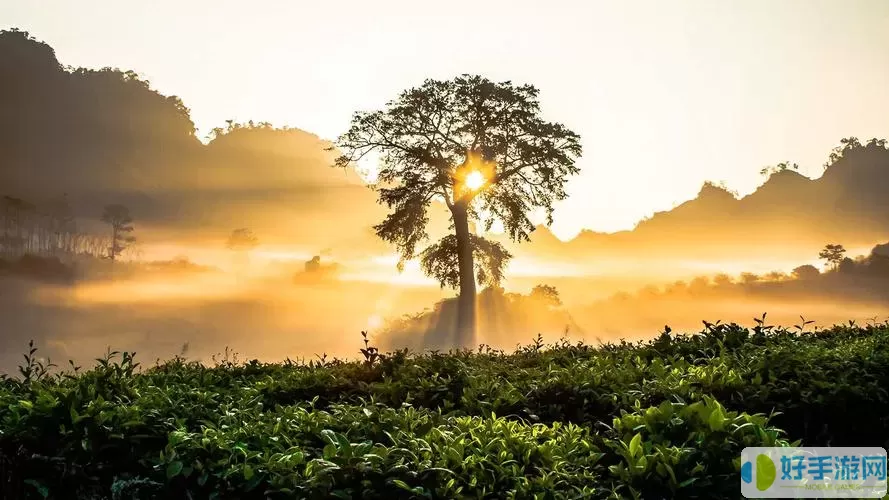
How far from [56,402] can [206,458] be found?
151 centimetres

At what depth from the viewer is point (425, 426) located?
4.20 m

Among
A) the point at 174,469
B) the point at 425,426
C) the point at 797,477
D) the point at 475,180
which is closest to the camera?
the point at 797,477

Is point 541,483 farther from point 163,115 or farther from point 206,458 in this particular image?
point 163,115

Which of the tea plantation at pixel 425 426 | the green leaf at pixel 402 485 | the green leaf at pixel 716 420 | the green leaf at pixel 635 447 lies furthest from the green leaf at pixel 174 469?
the green leaf at pixel 716 420

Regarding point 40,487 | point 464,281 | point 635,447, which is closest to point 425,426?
point 635,447

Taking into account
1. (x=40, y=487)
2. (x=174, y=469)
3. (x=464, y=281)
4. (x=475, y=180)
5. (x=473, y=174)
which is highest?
(x=473, y=174)

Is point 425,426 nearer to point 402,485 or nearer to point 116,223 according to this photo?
point 402,485

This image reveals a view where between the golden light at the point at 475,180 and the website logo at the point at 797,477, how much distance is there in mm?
25348

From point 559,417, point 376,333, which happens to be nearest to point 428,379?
point 559,417

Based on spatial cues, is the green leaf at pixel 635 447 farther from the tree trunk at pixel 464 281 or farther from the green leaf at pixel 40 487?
the tree trunk at pixel 464 281

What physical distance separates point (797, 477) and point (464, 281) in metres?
25.2

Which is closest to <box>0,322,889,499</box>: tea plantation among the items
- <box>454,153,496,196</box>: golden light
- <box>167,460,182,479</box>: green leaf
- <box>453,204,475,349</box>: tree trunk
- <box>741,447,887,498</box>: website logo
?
<box>167,460,182,479</box>: green leaf

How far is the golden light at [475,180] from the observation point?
29.0 m

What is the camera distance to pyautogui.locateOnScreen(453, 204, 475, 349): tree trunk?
93.5ft
